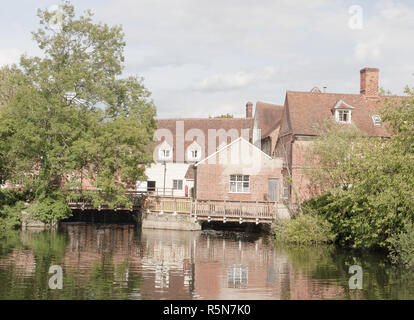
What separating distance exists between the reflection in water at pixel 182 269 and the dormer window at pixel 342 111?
45.8ft

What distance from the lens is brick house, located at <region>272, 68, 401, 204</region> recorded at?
38.1 meters

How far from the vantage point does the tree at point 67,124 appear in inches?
1375

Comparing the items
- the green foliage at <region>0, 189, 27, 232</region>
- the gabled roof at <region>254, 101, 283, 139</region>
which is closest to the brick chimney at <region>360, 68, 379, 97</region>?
the gabled roof at <region>254, 101, 283, 139</region>

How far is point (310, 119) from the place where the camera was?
129 feet

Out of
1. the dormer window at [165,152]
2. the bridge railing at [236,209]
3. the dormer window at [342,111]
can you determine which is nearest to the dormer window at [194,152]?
the dormer window at [165,152]

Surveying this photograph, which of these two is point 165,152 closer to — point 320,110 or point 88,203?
point 88,203

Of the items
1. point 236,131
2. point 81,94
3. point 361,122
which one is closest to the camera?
point 81,94

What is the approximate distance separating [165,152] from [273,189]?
19641 mm

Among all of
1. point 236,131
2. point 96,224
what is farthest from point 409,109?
point 236,131

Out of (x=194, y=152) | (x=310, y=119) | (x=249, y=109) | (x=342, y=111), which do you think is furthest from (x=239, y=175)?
(x=249, y=109)

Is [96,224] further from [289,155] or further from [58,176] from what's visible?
[289,155]

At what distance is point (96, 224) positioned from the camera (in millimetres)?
41375

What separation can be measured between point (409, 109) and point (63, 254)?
17.8 m

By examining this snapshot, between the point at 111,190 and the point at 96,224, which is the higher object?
the point at 111,190
